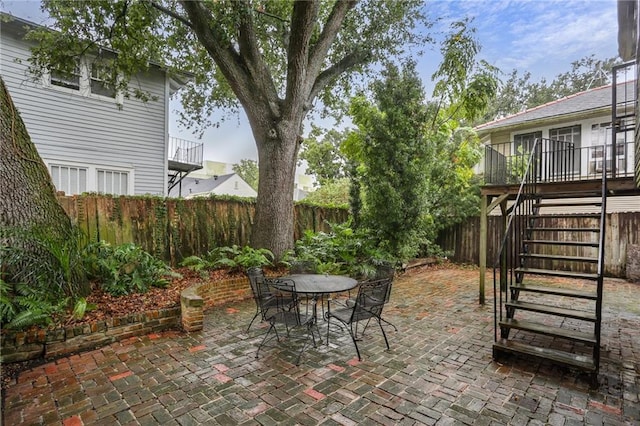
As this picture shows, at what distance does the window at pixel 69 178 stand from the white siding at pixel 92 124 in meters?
0.20

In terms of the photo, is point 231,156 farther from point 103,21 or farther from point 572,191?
point 572,191

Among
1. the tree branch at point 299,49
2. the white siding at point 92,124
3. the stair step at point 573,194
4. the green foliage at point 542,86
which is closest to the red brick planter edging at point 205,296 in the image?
the tree branch at point 299,49

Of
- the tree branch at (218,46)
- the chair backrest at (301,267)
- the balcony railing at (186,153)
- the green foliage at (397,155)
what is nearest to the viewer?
the chair backrest at (301,267)

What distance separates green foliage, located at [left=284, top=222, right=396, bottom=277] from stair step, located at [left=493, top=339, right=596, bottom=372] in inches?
142

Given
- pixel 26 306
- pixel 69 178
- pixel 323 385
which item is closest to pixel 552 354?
pixel 323 385

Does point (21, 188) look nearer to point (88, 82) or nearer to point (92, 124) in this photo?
point (92, 124)

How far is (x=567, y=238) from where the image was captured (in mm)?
8992

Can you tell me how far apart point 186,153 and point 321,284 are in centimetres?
1035

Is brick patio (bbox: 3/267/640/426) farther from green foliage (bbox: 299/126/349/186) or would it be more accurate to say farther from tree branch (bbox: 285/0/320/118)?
green foliage (bbox: 299/126/349/186)

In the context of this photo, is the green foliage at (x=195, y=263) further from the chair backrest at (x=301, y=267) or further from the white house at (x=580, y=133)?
the white house at (x=580, y=133)

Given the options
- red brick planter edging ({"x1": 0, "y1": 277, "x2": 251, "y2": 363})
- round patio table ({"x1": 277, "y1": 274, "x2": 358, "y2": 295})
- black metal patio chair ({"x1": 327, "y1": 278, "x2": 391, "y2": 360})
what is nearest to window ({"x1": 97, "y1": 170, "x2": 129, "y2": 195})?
red brick planter edging ({"x1": 0, "y1": 277, "x2": 251, "y2": 363})

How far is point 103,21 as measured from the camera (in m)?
6.78

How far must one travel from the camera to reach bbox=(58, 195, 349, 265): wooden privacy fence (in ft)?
18.5

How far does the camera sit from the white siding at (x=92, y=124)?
7.73m
